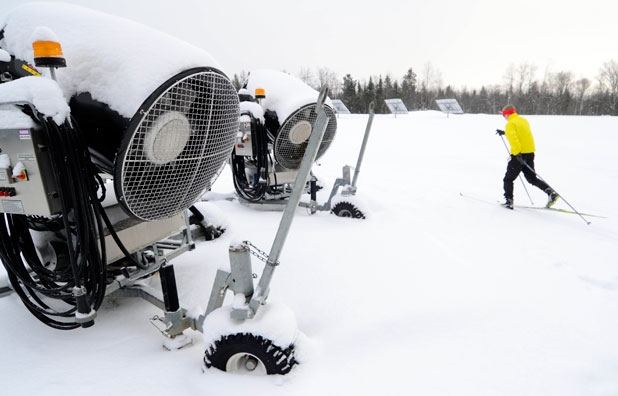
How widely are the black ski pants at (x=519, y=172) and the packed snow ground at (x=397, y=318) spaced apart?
68 centimetres

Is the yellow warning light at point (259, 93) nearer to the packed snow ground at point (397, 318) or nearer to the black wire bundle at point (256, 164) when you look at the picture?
the black wire bundle at point (256, 164)

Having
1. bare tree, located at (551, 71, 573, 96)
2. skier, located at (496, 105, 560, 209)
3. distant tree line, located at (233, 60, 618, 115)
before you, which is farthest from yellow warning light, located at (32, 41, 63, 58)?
bare tree, located at (551, 71, 573, 96)

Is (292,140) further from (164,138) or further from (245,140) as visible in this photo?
(164,138)

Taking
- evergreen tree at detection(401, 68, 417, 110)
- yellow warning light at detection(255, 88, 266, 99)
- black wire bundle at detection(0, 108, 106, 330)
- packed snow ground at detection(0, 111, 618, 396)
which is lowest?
packed snow ground at detection(0, 111, 618, 396)

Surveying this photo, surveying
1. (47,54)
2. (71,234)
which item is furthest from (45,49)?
(71,234)

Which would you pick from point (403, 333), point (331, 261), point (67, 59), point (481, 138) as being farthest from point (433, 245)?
point (481, 138)

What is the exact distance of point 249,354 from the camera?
158cm

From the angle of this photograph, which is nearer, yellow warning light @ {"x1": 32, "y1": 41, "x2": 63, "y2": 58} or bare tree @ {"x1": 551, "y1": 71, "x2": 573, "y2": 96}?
yellow warning light @ {"x1": 32, "y1": 41, "x2": 63, "y2": 58}

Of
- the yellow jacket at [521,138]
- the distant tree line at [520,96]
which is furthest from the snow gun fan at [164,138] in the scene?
the distant tree line at [520,96]

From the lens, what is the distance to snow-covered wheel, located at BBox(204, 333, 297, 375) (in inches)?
59.5

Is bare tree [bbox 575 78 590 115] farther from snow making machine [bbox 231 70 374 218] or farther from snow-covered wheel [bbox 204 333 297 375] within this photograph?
snow-covered wheel [bbox 204 333 297 375]

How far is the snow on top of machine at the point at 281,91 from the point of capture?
372 centimetres

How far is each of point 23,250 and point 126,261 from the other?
602mm

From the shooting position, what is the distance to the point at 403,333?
1.91m
